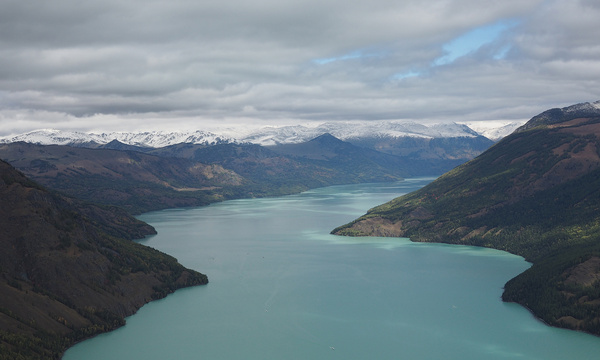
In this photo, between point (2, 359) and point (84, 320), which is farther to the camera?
point (84, 320)

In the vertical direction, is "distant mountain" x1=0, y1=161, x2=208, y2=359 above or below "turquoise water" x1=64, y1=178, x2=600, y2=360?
above

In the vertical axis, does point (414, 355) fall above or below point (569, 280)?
below

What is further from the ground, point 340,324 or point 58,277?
point 58,277

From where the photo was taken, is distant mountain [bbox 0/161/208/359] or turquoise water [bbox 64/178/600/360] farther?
turquoise water [bbox 64/178/600/360]

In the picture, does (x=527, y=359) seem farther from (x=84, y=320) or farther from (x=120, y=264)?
(x=120, y=264)

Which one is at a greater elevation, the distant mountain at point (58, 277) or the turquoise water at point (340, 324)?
the distant mountain at point (58, 277)

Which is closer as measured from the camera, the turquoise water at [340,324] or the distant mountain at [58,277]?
the distant mountain at [58,277]

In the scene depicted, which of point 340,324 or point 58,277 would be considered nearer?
point 340,324

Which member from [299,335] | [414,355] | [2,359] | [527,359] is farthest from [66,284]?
[527,359]
